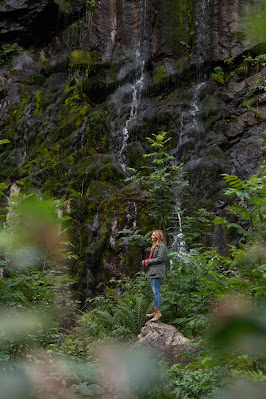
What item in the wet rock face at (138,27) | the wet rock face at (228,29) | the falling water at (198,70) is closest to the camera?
the falling water at (198,70)

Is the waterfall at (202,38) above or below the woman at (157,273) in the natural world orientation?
above

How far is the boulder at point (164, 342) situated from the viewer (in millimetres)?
4621

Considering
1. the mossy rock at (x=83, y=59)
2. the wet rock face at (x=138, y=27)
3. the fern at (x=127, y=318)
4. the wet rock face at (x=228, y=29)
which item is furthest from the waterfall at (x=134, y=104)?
the fern at (x=127, y=318)

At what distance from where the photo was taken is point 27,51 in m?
22.5

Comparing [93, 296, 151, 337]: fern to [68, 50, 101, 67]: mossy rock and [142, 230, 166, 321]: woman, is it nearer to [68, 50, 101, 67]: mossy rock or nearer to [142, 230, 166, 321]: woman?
[142, 230, 166, 321]: woman

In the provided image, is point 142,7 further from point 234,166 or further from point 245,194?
point 245,194

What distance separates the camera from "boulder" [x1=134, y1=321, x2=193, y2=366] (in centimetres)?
462

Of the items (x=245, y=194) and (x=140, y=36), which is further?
(x=140, y=36)

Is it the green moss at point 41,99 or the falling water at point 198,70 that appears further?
the green moss at point 41,99

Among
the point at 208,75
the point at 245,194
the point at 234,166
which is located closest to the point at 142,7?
the point at 208,75

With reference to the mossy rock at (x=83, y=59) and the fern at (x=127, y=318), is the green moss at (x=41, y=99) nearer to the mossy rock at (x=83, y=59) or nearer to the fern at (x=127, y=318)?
the mossy rock at (x=83, y=59)

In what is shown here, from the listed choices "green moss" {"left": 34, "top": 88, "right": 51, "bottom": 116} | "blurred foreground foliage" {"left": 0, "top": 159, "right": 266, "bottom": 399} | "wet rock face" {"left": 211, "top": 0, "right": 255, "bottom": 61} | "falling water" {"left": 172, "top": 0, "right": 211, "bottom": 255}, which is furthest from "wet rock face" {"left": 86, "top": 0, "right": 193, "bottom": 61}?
"blurred foreground foliage" {"left": 0, "top": 159, "right": 266, "bottom": 399}

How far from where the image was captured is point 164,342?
487cm

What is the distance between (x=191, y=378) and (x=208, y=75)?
15.8 metres
